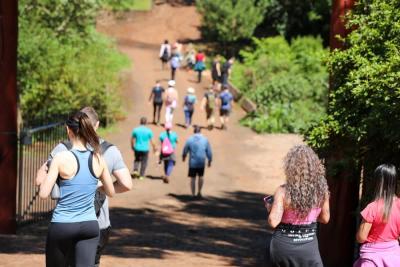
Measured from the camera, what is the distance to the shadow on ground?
40.2 ft

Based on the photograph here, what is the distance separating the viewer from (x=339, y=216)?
42.0 feet

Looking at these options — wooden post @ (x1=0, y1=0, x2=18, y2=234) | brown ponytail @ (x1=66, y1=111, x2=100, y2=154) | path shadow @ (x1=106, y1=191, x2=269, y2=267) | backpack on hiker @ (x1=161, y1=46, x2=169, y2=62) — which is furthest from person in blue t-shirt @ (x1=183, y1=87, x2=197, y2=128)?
brown ponytail @ (x1=66, y1=111, x2=100, y2=154)

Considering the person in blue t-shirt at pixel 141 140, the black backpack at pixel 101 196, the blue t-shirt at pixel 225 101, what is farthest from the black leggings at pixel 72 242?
the blue t-shirt at pixel 225 101

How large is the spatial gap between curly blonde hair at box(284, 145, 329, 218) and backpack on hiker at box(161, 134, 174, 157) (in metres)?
14.2

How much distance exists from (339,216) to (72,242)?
282 inches

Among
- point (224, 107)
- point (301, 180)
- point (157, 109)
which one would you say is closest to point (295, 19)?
point (157, 109)

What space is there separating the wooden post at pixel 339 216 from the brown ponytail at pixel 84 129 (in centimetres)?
651

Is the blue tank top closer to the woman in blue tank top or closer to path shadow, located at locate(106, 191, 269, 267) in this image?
the woman in blue tank top

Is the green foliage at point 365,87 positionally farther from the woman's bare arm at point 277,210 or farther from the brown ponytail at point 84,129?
the brown ponytail at point 84,129

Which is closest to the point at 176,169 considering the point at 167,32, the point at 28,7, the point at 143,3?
the point at 28,7

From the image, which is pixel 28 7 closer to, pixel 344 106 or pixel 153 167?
pixel 153 167

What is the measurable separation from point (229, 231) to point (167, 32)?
131 feet

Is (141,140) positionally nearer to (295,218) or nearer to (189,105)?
(189,105)

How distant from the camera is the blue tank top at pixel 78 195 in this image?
20.2 ft
